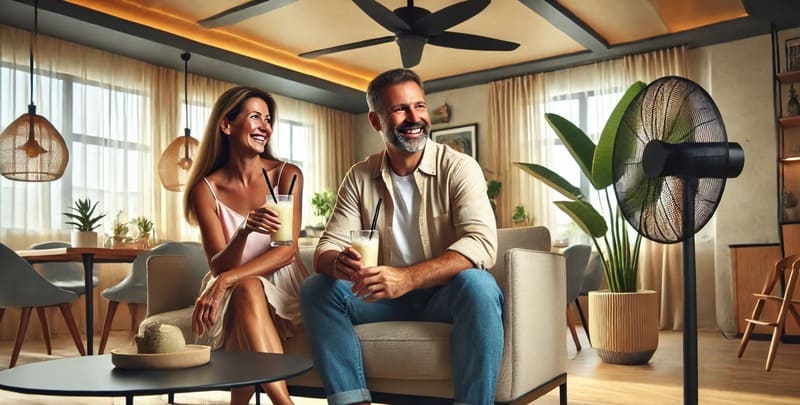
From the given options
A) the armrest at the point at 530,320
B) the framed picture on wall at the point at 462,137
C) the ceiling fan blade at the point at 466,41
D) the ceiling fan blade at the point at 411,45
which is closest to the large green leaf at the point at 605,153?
the ceiling fan blade at the point at 466,41

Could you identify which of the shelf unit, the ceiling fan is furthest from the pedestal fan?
the shelf unit

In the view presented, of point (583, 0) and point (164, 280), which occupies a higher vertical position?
point (583, 0)

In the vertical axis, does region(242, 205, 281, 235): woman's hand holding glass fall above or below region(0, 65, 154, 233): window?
below

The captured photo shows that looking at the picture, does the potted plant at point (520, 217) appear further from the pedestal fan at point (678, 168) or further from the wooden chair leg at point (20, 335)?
the pedestal fan at point (678, 168)

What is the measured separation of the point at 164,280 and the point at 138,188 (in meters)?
4.13

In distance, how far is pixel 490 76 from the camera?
7.48 m

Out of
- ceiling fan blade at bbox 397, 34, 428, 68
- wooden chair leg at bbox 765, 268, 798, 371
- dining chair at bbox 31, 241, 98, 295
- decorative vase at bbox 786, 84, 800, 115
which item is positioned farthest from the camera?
decorative vase at bbox 786, 84, 800, 115

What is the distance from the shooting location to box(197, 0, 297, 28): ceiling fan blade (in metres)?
5.29

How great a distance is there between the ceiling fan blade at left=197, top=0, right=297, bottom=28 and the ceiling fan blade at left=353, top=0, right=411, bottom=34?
1.32 meters

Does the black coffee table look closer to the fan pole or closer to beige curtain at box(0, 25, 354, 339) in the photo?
the fan pole

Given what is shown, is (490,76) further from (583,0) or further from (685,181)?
(685,181)

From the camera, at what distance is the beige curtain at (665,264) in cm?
621

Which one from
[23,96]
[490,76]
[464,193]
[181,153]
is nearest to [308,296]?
[464,193]

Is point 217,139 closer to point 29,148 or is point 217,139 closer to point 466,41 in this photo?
point 29,148
